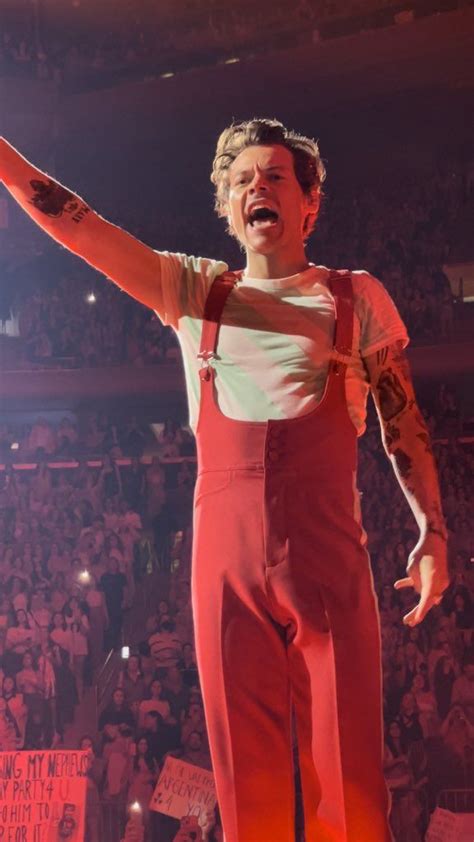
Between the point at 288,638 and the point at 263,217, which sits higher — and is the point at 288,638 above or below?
below

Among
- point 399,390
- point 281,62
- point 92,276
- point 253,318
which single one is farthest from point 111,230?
point 92,276

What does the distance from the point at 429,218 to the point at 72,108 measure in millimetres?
4446

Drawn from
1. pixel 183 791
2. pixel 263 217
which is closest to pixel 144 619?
pixel 183 791

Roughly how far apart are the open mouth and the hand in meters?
0.74

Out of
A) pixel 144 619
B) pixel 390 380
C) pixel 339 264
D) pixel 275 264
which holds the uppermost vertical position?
pixel 339 264

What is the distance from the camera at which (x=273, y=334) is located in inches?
89.5

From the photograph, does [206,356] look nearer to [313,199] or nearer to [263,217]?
[263,217]

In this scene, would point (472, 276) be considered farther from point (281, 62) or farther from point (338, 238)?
point (281, 62)

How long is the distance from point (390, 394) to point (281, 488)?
39cm

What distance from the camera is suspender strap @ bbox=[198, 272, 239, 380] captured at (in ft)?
7.44

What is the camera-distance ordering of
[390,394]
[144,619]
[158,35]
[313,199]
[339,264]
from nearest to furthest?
[390,394] < [313,199] < [144,619] < [158,35] < [339,264]

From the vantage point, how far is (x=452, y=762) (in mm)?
7012

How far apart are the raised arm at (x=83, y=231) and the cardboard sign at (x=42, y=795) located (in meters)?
4.46

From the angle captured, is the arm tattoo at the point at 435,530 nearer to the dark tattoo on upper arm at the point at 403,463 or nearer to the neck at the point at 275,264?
the dark tattoo on upper arm at the point at 403,463
